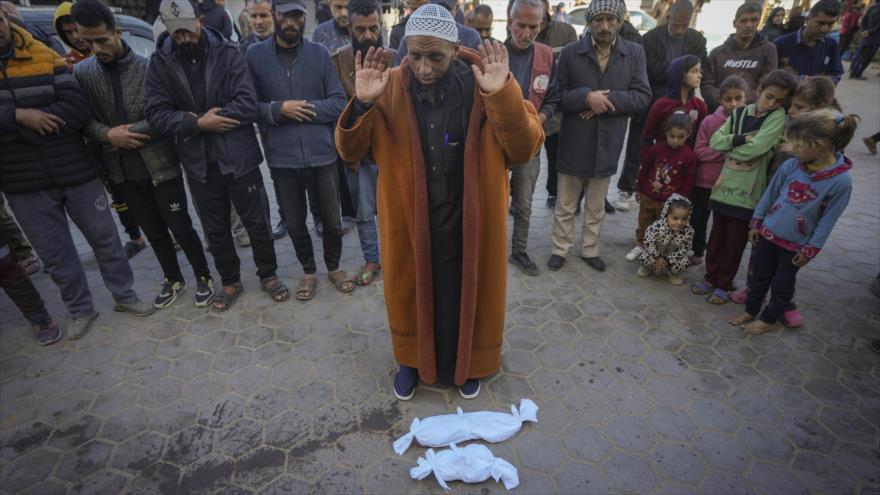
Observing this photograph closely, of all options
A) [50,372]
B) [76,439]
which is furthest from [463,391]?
[50,372]

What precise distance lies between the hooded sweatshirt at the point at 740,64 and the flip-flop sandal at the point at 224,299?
16.9ft

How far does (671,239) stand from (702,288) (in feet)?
1.65

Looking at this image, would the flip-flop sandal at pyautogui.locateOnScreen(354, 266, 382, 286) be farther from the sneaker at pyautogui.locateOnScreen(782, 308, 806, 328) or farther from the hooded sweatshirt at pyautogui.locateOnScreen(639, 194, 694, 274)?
the sneaker at pyautogui.locateOnScreen(782, 308, 806, 328)

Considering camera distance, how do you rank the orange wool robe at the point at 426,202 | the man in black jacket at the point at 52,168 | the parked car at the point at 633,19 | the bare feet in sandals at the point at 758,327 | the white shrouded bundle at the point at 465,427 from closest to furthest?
1. the orange wool robe at the point at 426,202
2. the white shrouded bundle at the point at 465,427
3. the man in black jacket at the point at 52,168
4. the bare feet in sandals at the point at 758,327
5. the parked car at the point at 633,19

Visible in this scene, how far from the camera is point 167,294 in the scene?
4223 mm

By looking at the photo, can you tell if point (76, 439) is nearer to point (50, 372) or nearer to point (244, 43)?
point (50, 372)

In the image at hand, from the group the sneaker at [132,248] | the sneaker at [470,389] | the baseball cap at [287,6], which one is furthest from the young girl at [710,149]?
the sneaker at [132,248]

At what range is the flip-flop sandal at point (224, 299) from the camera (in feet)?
13.5

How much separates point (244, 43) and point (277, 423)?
4387 mm

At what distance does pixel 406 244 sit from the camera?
2.63 meters

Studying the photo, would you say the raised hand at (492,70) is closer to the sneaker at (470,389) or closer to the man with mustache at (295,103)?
the sneaker at (470,389)

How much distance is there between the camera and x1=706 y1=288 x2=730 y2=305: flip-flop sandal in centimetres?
400

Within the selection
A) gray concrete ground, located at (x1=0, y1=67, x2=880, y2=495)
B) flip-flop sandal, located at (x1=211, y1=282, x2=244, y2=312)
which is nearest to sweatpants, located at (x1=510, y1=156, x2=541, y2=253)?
gray concrete ground, located at (x1=0, y1=67, x2=880, y2=495)

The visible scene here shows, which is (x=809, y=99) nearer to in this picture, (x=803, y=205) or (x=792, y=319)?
(x=803, y=205)
